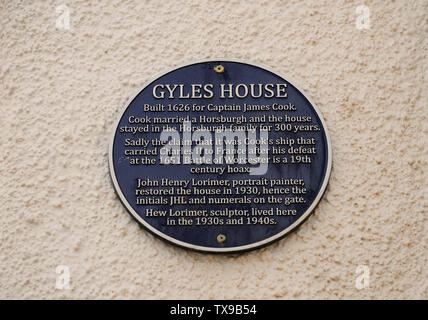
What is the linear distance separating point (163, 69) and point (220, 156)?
0.57 meters

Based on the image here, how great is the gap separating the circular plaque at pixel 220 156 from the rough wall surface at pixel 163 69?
92 millimetres

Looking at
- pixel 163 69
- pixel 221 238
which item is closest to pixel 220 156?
pixel 221 238

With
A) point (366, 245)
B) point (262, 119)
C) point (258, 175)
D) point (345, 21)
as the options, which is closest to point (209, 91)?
point (262, 119)

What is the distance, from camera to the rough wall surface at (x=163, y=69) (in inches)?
85.0

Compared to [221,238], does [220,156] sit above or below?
above

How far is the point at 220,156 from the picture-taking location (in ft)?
7.30

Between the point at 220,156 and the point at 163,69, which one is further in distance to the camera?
the point at 163,69

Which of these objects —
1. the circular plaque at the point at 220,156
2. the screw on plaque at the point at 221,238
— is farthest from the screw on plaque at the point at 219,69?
the screw on plaque at the point at 221,238

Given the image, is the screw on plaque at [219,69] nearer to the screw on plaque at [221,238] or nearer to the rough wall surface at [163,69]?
the rough wall surface at [163,69]

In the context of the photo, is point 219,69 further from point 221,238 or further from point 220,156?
point 221,238

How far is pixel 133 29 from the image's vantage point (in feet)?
7.93

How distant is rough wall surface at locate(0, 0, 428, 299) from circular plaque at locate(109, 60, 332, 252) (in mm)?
92

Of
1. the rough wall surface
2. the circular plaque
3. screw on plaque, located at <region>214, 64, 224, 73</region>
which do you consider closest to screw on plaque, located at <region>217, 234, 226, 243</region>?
the circular plaque

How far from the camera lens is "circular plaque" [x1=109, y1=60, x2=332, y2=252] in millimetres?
2152
